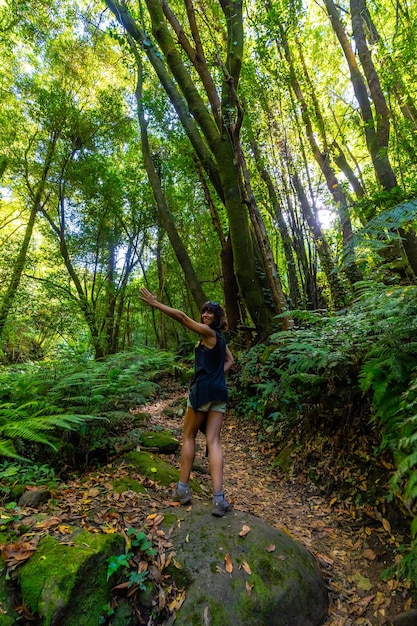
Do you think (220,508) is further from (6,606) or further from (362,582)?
(6,606)

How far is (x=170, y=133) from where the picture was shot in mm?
11008

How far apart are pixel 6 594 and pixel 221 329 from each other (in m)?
2.49

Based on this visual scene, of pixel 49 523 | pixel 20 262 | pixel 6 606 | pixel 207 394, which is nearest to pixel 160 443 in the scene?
pixel 207 394

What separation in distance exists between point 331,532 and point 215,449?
146cm

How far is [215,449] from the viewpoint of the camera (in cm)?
325

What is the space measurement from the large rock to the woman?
0.40 m

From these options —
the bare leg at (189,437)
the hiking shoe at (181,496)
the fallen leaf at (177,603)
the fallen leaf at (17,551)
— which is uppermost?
the bare leg at (189,437)

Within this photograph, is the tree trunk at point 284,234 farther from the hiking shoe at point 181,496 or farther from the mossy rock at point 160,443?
the hiking shoe at point 181,496

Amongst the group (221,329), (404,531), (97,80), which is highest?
(97,80)

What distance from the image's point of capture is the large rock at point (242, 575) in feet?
7.23

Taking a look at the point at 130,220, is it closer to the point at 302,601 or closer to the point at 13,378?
the point at 13,378

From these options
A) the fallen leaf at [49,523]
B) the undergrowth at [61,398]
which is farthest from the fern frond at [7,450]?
the fallen leaf at [49,523]

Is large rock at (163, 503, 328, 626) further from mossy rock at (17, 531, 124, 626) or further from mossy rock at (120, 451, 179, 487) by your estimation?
mossy rock at (120, 451, 179, 487)

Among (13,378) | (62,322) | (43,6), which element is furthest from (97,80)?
(13,378)
